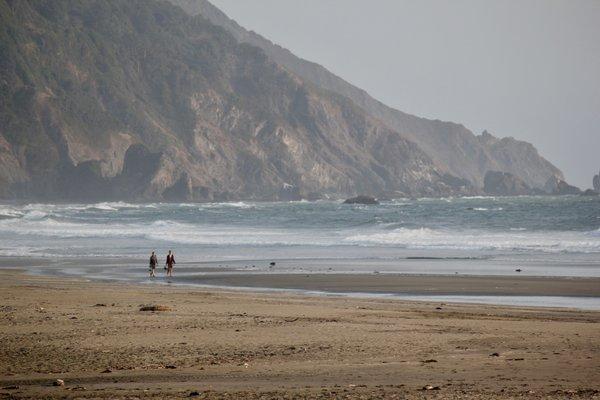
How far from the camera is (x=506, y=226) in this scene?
2363 inches

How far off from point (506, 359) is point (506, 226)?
50.3 m

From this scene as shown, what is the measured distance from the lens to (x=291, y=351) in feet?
38.3

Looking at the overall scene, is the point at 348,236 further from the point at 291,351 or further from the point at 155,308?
the point at 291,351

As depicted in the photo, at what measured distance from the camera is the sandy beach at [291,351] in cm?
937

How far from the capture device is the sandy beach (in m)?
9.37

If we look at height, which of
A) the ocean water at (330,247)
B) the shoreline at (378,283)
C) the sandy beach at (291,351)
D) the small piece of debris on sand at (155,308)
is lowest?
the sandy beach at (291,351)

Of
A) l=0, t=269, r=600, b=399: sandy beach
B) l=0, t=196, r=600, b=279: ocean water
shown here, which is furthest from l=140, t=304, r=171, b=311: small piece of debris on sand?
l=0, t=196, r=600, b=279: ocean water

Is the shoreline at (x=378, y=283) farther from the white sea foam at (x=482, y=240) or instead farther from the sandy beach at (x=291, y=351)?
the white sea foam at (x=482, y=240)

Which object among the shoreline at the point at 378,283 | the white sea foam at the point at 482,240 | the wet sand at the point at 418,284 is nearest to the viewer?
the shoreline at the point at 378,283

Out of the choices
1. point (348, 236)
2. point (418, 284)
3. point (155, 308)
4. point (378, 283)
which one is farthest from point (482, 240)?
point (155, 308)

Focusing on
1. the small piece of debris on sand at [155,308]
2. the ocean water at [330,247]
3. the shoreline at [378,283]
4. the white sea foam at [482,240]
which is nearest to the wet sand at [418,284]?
the shoreline at [378,283]

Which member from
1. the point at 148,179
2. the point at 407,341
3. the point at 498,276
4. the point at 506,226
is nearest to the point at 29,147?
the point at 148,179

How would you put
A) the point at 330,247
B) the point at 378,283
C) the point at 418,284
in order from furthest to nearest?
the point at 330,247
the point at 378,283
the point at 418,284

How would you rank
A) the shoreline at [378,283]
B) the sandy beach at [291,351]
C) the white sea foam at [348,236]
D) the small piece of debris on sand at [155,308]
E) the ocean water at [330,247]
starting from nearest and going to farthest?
the sandy beach at [291,351], the small piece of debris on sand at [155,308], the shoreline at [378,283], the ocean water at [330,247], the white sea foam at [348,236]
